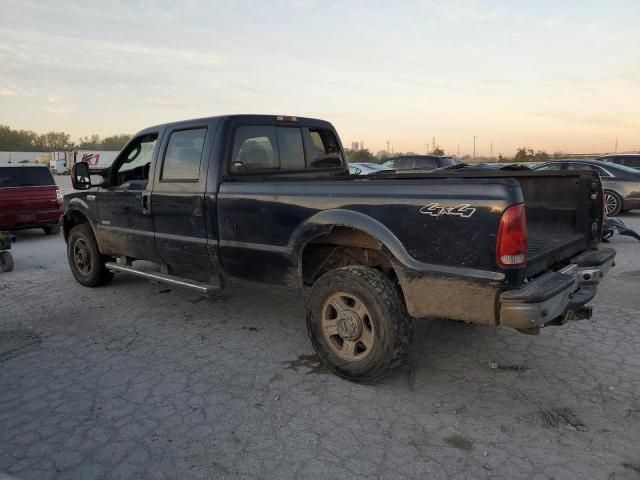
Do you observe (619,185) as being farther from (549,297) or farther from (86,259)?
(86,259)

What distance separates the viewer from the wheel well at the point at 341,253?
3578mm

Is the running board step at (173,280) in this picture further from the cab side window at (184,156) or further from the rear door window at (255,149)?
the rear door window at (255,149)

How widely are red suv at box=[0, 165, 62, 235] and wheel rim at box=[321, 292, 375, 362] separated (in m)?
8.79

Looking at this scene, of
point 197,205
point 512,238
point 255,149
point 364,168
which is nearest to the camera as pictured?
point 512,238

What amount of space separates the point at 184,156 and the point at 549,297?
3.38 metres

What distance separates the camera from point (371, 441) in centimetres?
284

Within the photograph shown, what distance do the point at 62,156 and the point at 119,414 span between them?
209 feet

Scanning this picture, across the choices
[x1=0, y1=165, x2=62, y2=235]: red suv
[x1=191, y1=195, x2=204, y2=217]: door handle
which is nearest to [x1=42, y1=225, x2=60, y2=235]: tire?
[x1=0, y1=165, x2=62, y2=235]: red suv

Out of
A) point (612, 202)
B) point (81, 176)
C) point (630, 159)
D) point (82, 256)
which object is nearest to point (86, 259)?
point (82, 256)

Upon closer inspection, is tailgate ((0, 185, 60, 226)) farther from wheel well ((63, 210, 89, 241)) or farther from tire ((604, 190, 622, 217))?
tire ((604, 190, 622, 217))

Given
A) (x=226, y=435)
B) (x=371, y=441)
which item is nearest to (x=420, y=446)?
(x=371, y=441)

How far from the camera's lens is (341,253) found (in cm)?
392

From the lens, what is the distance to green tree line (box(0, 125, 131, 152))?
89812 mm

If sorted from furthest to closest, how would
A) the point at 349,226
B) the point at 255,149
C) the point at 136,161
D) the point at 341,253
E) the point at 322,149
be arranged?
the point at 136,161
the point at 322,149
the point at 255,149
the point at 341,253
the point at 349,226
